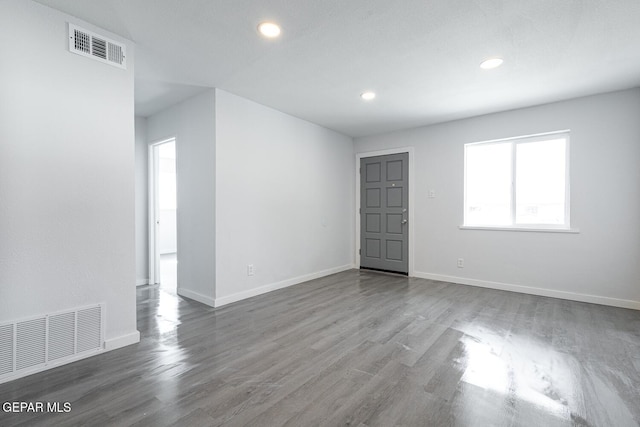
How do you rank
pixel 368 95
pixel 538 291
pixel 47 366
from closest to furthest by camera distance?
1. pixel 47 366
2. pixel 368 95
3. pixel 538 291

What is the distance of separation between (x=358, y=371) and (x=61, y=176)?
2562 mm

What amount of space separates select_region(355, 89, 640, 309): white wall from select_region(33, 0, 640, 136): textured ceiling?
313 mm

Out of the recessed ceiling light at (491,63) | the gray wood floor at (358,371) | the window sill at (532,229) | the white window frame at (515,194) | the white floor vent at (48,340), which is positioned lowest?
the gray wood floor at (358,371)

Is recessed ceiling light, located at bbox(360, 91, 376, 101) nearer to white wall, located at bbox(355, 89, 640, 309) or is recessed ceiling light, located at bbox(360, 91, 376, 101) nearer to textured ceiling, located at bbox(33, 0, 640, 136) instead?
textured ceiling, located at bbox(33, 0, 640, 136)

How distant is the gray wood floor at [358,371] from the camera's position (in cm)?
162

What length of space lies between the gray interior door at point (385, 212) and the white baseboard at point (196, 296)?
308cm

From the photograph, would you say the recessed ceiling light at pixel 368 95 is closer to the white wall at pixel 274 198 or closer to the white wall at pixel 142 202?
the white wall at pixel 274 198

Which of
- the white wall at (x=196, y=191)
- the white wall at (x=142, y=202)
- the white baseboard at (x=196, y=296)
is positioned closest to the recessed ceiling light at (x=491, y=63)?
the white wall at (x=196, y=191)

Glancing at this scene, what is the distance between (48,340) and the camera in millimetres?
2055

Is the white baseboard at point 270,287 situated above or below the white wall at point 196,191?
below

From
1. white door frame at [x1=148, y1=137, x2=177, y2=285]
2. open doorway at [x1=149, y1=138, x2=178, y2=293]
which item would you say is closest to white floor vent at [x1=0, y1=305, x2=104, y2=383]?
open doorway at [x1=149, y1=138, x2=178, y2=293]

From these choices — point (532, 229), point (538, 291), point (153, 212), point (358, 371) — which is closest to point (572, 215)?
point (532, 229)

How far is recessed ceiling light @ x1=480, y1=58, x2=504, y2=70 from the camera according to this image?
2.72 metres

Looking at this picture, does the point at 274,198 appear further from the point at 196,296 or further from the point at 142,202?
the point at 142,202
